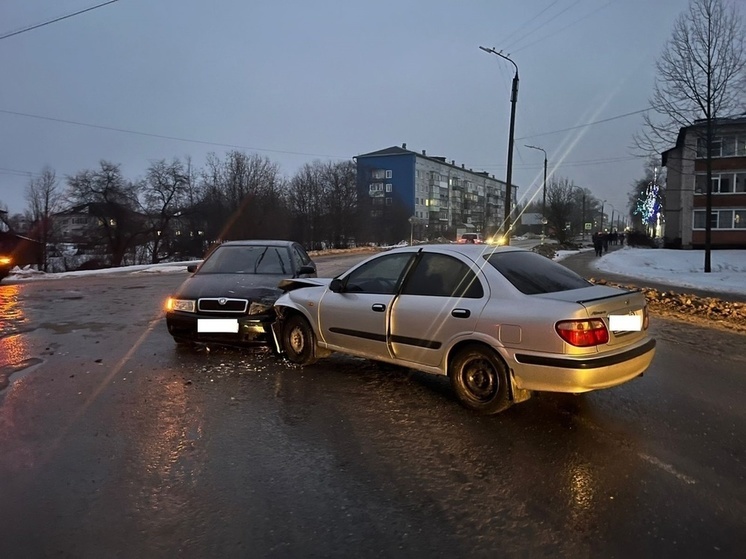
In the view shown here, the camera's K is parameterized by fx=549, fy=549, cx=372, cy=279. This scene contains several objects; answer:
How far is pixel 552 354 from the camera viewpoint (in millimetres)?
4293

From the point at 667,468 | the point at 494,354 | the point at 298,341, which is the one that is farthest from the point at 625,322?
the point at 298,341

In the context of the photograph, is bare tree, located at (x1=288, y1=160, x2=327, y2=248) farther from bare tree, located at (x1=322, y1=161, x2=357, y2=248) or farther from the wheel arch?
the wheel arch

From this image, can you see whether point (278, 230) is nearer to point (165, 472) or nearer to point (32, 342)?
point (32, 342)

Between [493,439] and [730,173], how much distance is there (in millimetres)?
44998

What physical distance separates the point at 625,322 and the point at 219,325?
4765 mm

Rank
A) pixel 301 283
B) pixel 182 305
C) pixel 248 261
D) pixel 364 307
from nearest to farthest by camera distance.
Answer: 1. pixel 364 307
2. pixel 301 283
3. pixel 182 305
4. pixel 248 261

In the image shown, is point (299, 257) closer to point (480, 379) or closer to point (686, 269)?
point (480, 379)

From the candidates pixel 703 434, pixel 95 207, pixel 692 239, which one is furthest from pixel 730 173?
pixel 95 207

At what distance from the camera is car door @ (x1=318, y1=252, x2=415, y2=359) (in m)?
5.62

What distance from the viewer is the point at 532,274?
5031 mm

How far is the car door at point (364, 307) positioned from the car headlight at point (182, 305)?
2.01 m

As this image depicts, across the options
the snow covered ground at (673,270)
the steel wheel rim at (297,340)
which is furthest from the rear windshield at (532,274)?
the snow covered ground at (673,270)

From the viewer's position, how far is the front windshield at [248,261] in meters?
8.70

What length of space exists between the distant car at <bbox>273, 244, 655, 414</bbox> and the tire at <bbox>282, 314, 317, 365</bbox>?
280mm
